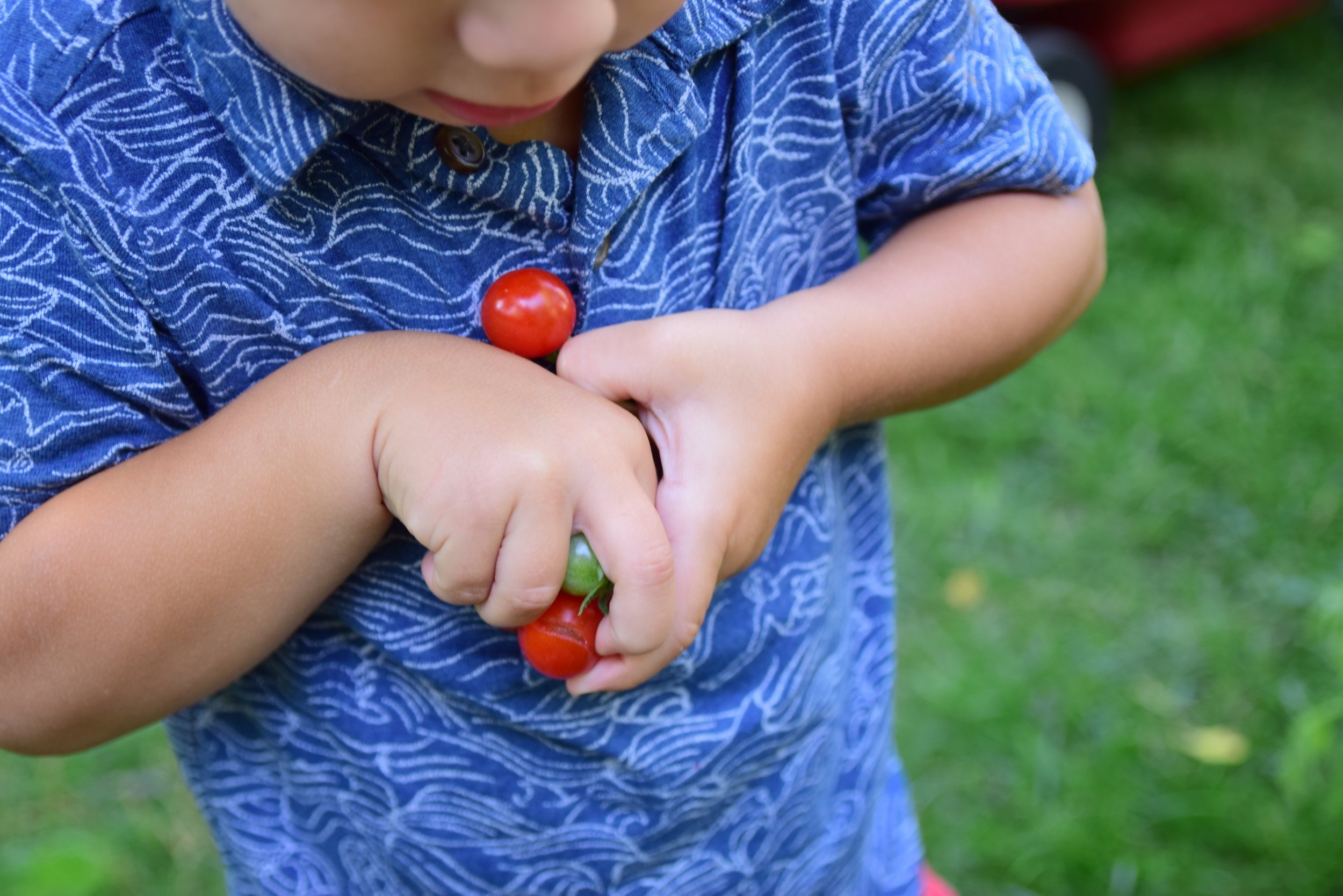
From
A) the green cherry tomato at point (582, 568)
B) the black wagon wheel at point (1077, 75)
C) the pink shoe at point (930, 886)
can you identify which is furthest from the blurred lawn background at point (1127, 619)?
the green cherry tomato at point (582, 568)

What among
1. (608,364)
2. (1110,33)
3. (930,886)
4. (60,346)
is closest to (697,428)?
(608,364)

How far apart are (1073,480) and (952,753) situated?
0.58 metres

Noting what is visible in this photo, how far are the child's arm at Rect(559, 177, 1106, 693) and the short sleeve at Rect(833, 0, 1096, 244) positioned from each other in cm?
3

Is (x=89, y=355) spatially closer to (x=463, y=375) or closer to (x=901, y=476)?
(x=463, y=375)

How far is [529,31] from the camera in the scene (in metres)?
0.48

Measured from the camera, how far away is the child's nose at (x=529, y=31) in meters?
0.47

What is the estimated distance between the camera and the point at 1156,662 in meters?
1.78

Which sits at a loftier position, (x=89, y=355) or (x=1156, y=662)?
(x=89, y=355)

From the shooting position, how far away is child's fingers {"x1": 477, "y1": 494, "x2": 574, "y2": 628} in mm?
596

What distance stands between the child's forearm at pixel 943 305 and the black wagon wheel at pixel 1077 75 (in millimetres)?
2001

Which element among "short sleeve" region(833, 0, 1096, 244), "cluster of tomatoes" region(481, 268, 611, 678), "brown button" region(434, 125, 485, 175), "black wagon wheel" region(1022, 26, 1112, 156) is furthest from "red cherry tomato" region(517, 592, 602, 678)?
"black wagon wheel" region(1022, 26, 1112, 156)

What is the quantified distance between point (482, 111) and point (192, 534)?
10.3 inches

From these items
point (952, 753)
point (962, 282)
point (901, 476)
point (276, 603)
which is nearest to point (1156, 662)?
point (952, 753)

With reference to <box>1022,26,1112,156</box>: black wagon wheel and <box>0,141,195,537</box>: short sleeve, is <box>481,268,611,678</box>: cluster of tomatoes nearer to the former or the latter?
<box>0,141,195,537</box>: short sleeve
